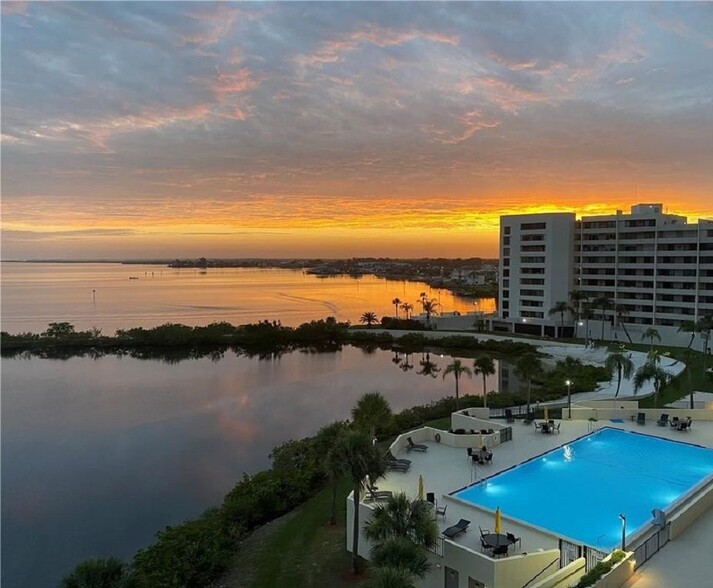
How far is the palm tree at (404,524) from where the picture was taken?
12.1 m

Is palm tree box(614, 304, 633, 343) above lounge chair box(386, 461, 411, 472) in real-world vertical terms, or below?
above

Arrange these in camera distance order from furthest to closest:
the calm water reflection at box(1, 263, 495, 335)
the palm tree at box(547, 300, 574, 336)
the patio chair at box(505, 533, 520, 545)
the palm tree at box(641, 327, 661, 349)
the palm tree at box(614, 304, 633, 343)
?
the calm water reflection at box(1, 263, 495, 335) < the palm tree at box(547, 300, 574, 336) < the palm tree at box(614, 304, 633, 343) < the palm tree at box(641, 327, 661, 349) < the patio chair at box(505, 533, 520, 545)

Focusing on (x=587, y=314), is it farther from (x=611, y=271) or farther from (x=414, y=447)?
(x=414, y=447)

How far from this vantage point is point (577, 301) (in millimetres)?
60812

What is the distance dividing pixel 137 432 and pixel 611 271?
2051 inches

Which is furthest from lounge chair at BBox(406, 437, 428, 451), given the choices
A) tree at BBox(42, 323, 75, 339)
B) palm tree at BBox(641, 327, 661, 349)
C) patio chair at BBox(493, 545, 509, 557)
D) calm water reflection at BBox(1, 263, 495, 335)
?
calm water reflection at BBox(1, 263, 495, 335)

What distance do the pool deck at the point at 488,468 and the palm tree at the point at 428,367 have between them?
81.9ft

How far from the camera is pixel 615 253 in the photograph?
6084cm

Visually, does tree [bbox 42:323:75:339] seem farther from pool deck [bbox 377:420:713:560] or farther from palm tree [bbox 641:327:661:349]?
palm tree [bbox 641:327:661:349]

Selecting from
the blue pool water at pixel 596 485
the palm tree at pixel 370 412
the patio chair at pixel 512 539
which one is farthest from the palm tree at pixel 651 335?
the patio chair at pixel 512 539

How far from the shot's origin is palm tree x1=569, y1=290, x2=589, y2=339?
6048 cm

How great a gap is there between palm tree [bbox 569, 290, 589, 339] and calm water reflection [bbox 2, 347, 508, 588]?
17.0 m

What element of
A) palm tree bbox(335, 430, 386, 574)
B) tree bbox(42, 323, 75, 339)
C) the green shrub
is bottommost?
tree bbox(42, 323, 75, 339)

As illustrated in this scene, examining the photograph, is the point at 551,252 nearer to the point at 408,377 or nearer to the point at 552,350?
the point at 552,350
